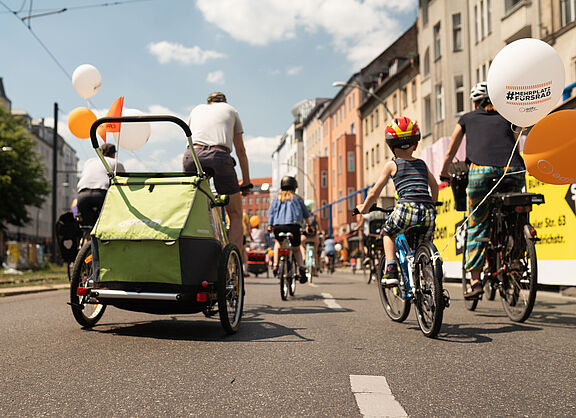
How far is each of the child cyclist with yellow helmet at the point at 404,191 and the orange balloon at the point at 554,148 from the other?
0.95 m

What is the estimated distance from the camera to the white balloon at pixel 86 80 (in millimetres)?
9273

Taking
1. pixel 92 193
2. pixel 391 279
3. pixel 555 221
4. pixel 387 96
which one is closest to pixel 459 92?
pixel 387 96

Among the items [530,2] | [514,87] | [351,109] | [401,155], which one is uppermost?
[351,109]

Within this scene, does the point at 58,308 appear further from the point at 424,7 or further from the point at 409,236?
the point at 424,7

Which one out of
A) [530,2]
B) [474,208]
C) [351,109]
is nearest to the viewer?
[474,208]

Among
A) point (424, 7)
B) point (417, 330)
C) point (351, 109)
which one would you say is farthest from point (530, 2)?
point (351, 109)

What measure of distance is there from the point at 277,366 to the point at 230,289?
1.55 m

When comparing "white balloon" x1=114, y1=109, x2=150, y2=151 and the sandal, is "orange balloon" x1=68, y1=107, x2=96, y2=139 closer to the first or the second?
"white balloon" x1=114, y1=109, x2=150, y2=151

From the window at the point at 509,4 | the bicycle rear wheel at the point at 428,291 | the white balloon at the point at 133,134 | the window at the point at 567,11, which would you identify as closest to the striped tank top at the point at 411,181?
the bicycle rear wheel at the point at 428,291

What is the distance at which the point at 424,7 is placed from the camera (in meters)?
39.4

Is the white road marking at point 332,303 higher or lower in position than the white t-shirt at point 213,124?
lower

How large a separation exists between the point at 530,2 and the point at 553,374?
24.5 meters

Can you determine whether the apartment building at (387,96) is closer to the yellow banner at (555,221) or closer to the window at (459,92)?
the window at (459,92)

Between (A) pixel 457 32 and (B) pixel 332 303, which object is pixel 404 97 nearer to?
(A) pixel 457 32
